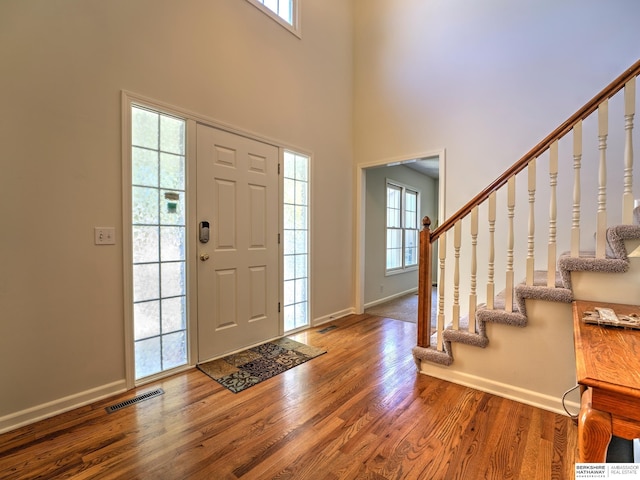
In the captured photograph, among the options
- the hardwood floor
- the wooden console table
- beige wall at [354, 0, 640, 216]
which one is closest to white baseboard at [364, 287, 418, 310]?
beige wall at [354, 0, 640, 216]

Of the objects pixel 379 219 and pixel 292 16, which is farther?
pixel 379 219

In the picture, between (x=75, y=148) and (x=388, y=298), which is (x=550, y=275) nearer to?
(x=75, y=148)

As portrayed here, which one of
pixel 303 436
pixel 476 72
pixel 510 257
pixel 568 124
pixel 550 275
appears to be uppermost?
pixel 476 72

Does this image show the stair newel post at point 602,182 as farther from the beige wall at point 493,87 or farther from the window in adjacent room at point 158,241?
the window in adjacent room at point 158,241

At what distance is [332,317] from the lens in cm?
382

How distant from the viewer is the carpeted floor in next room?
4000mm

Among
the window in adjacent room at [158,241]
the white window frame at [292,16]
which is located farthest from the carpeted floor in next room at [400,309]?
the white window frame at [292,16]

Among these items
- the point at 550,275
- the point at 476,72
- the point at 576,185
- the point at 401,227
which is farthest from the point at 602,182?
the point at 401,227

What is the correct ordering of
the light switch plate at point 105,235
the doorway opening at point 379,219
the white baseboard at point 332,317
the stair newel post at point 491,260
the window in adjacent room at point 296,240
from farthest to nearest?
the doorway opening at point 379,219 < the white baseboard at point 332,317 < the window in adjacent room at point 296,240 < the stair newel post at point 491,260 < the light switch plate at point 105,235

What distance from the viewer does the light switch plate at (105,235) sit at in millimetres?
1960

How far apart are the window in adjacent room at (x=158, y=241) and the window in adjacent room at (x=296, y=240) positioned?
1128mm

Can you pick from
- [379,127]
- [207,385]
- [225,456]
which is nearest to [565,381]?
[225,456]

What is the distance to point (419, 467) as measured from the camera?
4.69ft

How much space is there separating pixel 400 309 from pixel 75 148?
161 inches
